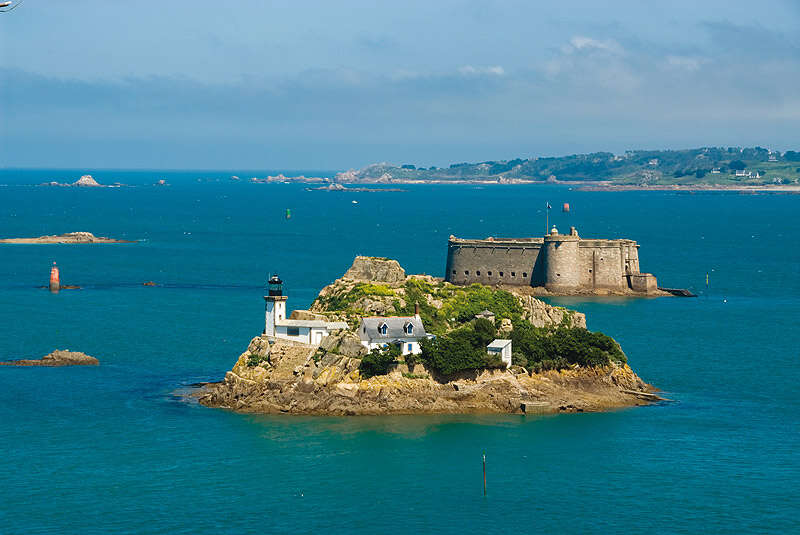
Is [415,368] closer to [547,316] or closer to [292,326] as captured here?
[292,326]

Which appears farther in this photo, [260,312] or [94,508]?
[260,312]

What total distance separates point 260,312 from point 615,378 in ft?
134

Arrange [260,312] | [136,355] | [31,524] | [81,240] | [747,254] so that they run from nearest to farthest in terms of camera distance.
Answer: [31,524]
[136,355]
[260,312]
[747,254]
[81,240]

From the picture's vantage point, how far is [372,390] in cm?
6500

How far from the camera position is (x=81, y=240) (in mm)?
177250

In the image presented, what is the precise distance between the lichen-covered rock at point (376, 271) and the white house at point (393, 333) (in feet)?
45.7

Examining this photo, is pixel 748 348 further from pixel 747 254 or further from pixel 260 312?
pixel 747 254

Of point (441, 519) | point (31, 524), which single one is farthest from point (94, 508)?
point (441, 519)

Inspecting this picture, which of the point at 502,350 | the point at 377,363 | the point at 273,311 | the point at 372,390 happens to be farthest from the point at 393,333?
the point at 273,311

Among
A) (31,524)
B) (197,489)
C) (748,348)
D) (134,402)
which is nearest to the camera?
(31,524)

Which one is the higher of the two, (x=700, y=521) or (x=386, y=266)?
(x=386, y=266)

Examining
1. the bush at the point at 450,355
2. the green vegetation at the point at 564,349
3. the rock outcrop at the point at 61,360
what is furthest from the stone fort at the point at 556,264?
the bush at the point at 450,355

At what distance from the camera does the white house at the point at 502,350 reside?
67.9m

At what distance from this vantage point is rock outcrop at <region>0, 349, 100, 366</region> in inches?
3115
